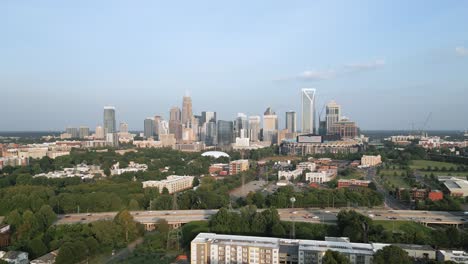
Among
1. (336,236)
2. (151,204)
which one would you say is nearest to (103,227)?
(151,204)

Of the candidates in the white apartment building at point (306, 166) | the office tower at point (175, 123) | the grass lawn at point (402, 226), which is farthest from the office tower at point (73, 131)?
the grass lawn at point (402, 226)

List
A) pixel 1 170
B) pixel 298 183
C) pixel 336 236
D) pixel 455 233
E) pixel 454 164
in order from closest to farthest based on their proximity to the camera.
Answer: pixel 455 233
pixel 336 236
pixel 298 183
pixel 1 170
pixel 454 164

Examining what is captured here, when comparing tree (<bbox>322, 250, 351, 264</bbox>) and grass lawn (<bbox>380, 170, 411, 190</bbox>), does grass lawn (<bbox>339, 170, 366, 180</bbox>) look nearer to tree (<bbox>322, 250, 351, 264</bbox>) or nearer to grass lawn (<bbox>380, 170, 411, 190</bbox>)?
grass lawn (<bbox>380, 170, 411, 190</bbox>)

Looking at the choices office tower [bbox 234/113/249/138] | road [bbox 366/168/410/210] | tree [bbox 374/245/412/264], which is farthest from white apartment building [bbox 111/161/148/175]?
office tower [bbox 234/113/249/138]

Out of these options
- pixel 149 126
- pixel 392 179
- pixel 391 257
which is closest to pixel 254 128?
pixel 149 126

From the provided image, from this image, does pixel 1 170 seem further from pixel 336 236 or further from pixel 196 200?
pixel 336 236

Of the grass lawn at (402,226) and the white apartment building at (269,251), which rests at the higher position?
the white apartment building at (269,251)

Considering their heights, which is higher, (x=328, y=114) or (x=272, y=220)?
(x=328, y=114)

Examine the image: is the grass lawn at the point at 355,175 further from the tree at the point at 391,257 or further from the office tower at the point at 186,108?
the office tower at the point at 186,108
